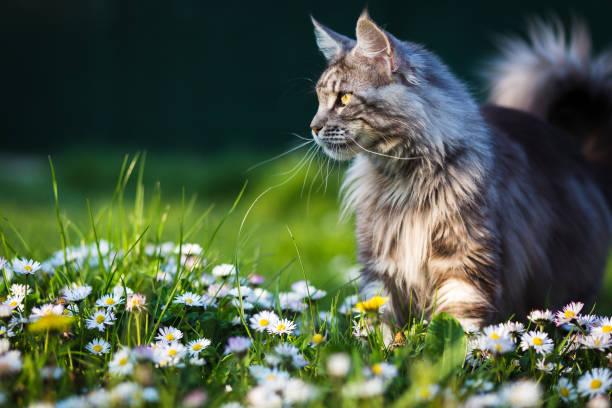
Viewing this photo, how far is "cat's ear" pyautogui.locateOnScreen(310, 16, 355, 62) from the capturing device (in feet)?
6.48

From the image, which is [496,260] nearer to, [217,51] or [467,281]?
[467,281]

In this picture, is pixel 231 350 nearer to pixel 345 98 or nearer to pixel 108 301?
pixel 108 301

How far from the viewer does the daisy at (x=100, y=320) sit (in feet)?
4.59

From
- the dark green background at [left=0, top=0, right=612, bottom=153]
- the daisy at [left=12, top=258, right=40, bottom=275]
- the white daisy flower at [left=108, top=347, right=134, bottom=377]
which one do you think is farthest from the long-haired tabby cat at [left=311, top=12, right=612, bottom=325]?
the dark green background at [left=0, top=0, right=612, bottom=153]

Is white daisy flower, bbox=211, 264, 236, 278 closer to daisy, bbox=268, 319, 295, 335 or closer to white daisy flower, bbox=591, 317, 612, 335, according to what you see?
daisy, bbox=268, 319, 295, 335

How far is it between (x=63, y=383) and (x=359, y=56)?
1318 millimetres

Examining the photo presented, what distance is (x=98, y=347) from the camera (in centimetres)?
135

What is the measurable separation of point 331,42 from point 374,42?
0.94 ft

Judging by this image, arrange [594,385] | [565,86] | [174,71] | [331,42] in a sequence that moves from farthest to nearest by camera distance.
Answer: [174,71] → [565,86] → [331,42] → [594,385]

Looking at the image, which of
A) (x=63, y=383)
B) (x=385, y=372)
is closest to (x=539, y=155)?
(x=385, y=372)

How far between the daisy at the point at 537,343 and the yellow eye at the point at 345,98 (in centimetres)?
91

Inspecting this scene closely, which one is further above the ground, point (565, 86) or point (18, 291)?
point (565, 86)

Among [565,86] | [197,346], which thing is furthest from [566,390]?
[565,86]

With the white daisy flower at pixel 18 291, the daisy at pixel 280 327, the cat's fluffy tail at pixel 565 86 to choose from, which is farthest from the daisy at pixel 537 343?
the cat's fluffy tail at pixel 565 86
